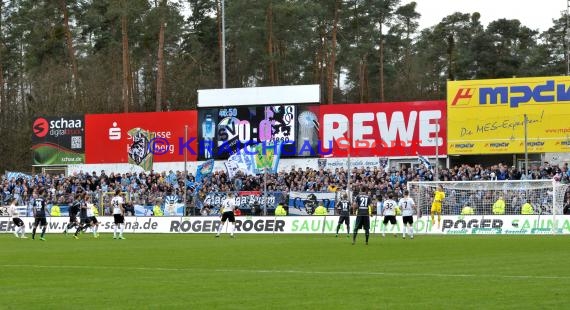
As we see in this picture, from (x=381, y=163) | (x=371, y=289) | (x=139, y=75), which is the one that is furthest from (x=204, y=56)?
Result: (x=371, y=289)

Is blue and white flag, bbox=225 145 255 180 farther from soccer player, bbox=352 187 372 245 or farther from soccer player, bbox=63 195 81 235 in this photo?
soccer player, bbox=352 187 372 245

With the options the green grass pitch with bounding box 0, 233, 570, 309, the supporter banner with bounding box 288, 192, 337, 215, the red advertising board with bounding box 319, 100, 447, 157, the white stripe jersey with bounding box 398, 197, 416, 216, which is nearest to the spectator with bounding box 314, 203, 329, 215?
the supporter banner with bounding box 288, 192, 337, 215

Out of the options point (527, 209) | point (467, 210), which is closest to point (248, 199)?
point (467, 210)

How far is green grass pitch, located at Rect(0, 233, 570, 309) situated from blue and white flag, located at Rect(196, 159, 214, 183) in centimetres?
2959

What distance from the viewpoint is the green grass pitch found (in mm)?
16297

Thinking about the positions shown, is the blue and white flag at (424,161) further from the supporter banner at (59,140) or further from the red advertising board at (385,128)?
the supporter banner at (59,140)

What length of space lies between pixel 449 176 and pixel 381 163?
821cm

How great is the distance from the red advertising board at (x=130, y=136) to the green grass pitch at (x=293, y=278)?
109 ft

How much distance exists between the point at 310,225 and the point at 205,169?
1517 centimetres

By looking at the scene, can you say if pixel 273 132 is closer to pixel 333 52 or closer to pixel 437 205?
pixel 437 205

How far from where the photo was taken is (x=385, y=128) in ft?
204

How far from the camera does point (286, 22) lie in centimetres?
8388

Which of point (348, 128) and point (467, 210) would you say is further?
point (348, 128)

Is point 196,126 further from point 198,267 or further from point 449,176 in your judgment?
point 198,267
